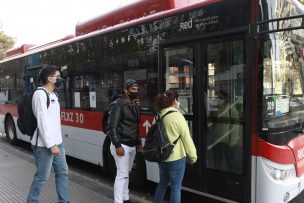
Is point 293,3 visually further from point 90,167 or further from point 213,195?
point 90,167

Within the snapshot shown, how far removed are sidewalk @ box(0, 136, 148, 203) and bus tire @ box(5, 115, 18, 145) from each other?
3.00 metres

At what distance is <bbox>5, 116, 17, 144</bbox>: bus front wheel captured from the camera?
11008 millimetres

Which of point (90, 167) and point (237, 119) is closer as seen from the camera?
point (237, 119)

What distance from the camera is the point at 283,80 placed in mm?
4195

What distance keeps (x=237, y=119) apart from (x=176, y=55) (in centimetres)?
134

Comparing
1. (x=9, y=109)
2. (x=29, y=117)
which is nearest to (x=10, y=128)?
(x=9, y=109)

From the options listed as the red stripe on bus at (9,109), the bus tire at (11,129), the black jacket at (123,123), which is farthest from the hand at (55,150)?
the bus tire at (11,129)

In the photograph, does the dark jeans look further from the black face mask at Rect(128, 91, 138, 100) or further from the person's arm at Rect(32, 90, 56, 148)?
the person's arm at Rect(32, 90, 56, 148)

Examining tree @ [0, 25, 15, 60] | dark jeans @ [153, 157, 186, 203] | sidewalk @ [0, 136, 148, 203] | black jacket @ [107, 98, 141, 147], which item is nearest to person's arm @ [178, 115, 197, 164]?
dark jeans @ [153, 157, 186, 203]

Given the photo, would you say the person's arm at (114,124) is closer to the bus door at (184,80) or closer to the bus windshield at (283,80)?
the bus door at (184,80)

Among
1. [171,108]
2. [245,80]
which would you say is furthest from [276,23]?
[171,108]

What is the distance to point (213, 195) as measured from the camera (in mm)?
4621

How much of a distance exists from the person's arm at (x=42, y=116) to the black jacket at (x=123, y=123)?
2.31 feet

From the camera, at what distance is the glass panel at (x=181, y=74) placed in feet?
16.0
